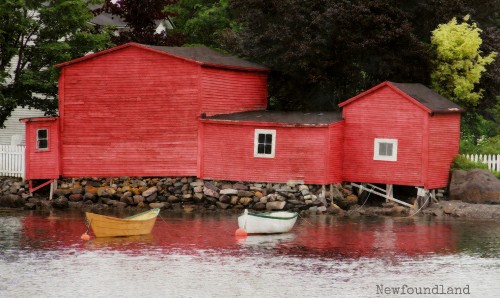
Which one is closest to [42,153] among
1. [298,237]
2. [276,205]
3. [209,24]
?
[276,205]

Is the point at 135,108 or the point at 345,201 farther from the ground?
the point at 135,108

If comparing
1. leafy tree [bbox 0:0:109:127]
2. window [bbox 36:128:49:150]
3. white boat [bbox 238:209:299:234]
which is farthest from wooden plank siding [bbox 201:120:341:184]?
leafy tree [bbox 0:0:109:127]

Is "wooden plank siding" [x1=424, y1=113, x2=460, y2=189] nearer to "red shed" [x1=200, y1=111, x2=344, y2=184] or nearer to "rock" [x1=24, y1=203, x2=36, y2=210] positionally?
"red shed" [x1=200, y1=111, x2=344, y2=184]

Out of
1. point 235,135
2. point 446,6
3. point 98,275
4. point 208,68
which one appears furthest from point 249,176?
point 98,275

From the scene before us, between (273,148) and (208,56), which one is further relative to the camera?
(208,56)

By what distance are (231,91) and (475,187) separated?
1171cm

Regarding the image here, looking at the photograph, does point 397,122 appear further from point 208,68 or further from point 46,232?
point 46,232

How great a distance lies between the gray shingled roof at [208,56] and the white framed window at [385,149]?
7443 millimetres

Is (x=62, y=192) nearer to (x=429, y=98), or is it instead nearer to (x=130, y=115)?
(x=130, y=115)

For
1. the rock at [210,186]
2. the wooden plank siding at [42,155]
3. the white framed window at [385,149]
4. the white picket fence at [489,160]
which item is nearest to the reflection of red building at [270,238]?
the rock at [210,186]

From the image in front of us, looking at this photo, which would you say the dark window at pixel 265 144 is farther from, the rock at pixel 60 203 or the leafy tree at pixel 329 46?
the rock at pixel 60 203

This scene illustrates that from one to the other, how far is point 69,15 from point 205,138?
1010 cm

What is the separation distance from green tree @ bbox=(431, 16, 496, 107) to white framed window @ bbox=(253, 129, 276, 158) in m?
8.85

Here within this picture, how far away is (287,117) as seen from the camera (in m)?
53.4
